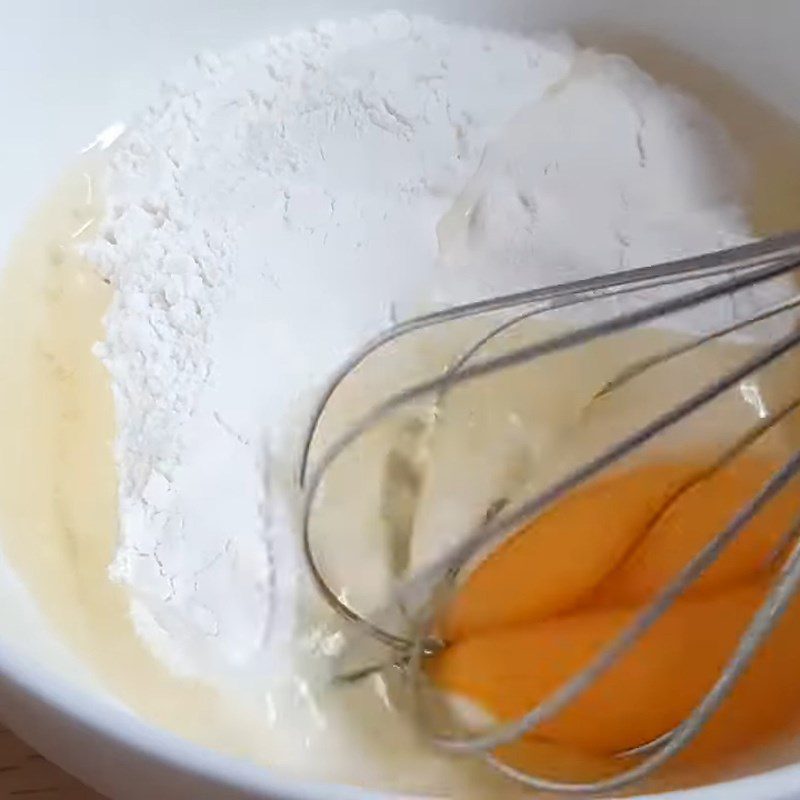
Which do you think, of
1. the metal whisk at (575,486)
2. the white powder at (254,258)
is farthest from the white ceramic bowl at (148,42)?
the metal whisk at (575,486)

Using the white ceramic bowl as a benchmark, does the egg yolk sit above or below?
below

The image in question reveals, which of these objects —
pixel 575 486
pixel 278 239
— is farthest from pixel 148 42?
pixel 575 486

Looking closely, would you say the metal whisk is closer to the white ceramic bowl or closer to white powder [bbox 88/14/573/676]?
white powder [bbox 88/14/573/676]

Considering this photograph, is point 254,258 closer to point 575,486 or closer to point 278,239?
point 278,239

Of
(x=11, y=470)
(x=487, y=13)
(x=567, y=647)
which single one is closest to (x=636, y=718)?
(x=567, y=647)

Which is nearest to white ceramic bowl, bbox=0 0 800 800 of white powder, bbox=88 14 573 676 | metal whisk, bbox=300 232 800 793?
white powder, bbox=88 14 573 676

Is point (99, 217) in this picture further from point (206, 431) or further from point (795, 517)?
point (795, 517)
